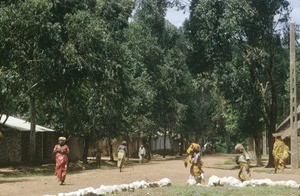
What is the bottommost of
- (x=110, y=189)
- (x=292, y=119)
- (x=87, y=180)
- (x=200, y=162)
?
(x=87, y=180)

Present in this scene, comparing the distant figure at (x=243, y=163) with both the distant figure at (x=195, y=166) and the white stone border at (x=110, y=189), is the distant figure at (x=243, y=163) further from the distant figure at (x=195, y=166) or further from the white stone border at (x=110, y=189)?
the white stone border at (x=110, y=189)

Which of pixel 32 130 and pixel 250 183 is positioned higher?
pixel 32 130

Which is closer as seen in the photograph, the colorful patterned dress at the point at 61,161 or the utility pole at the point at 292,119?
the colorful patterned dress at the point at 61,161

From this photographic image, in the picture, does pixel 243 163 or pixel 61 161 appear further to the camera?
pixel 61 161

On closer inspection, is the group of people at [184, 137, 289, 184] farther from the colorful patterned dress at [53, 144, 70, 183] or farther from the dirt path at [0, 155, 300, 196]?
the colorful patterned dress at [53, 144, 70, 183]

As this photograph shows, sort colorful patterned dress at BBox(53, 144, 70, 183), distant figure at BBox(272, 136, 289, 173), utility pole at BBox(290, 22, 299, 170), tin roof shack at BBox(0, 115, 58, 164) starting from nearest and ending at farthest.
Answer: colorful patterned dress at BBox(53, 144, 70, 183) → distant figure at BBox(272, 136, 289, 173) → utility pole at BBox(290, 22, 299, 170) → tin roof shack at BBox(0, 115, 58, 164)

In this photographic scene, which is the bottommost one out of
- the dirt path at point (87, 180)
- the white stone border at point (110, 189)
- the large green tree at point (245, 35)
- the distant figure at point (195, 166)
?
the dirt path at point (87, 180)

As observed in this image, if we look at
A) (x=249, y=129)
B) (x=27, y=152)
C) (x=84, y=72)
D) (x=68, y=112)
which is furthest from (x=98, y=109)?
(x=249, y=129)

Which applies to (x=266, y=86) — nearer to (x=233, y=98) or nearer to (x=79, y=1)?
(x=233, y=98)

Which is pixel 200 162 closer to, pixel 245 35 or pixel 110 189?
pixel 110 189

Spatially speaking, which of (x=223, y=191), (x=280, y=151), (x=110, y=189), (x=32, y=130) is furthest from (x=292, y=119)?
(x=110, y=189)

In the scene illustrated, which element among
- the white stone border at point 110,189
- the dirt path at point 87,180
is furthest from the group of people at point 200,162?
the dirt path at point 87,180

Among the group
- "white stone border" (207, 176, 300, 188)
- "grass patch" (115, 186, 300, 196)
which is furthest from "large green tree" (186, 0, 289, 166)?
"grass patch" (115, 186, 300, 196)

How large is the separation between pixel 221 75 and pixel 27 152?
15.0 m
